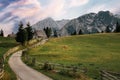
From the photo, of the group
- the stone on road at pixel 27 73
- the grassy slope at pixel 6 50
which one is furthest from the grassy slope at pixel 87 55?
the grassy slope at pixel 6 50

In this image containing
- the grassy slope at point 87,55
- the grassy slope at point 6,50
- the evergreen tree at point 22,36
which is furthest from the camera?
the evergreen tree at point 22,36

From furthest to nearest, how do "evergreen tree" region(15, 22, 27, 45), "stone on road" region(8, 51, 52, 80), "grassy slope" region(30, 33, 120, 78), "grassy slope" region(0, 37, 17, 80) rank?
"evergreen tree" region(15, 22, 27, 45) → "grassy slope" region(30, 33, 120, 78) → "stone on road" region(8, 51, 52, 80) → "grassy slope" region(0, 37, 17, 80)

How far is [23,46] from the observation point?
14125 centimetres

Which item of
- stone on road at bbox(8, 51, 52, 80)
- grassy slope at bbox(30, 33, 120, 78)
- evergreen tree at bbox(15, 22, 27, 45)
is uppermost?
evergreen tree at bbox(15, 22, 27, 45)

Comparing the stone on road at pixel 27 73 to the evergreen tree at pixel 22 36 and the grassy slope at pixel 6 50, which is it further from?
the evergreen tree at pixel 22 36

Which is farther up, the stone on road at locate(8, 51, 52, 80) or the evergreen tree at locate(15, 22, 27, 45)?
the evergreen tree at locate(15, 22, 27, 45)

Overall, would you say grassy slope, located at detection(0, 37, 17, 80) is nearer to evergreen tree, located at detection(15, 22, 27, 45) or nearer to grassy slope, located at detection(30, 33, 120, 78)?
evergreen tree, located at detection(15, 22, 27, 45)

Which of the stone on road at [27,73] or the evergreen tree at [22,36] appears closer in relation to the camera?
the stone on road at [27,73]

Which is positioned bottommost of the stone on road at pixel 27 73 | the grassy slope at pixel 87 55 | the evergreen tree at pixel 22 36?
the grassy slope at pixel 87 55

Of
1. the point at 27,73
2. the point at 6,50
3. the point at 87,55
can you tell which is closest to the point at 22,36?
the point at 6,50

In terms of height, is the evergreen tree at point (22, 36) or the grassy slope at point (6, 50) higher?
the evergreen tree at point (22, 36)

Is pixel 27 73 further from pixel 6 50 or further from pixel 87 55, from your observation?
pixel 6 50

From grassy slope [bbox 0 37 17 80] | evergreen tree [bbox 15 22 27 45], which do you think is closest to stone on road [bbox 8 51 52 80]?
grassy slope [bbox 0 37 17 80]

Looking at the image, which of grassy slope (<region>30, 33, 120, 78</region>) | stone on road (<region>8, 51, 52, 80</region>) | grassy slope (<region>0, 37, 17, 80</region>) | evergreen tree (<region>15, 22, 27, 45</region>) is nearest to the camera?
grassy slope (<region>0, 37, 17, 80</region>)
